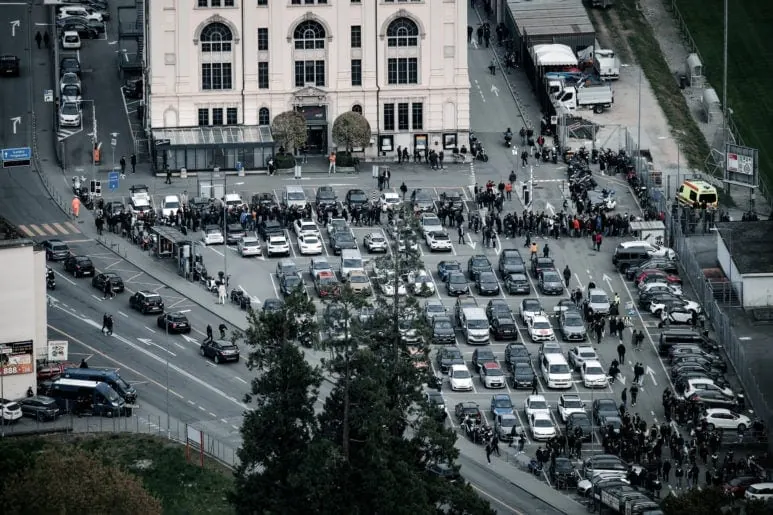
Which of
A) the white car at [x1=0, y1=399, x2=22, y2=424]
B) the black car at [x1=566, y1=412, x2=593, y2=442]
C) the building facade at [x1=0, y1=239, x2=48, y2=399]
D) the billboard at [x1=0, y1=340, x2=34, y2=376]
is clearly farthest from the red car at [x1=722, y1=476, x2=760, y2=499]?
the billboard at [x1=0, y1=340, x2=34, y2=376]

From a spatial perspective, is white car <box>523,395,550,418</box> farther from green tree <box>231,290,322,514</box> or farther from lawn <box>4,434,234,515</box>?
green tree <box>231,290,322,514</box>

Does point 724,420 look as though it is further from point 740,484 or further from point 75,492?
point 75,492

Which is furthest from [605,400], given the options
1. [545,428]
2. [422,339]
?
[422,339]

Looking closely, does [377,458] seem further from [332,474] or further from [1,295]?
[1,295]

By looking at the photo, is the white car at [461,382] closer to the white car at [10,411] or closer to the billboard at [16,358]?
the billboard at [16,358]

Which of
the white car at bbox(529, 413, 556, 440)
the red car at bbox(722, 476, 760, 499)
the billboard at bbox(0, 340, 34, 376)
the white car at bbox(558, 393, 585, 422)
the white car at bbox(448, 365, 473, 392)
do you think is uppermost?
the billboard at bbox(0, 340, 34, 376)
